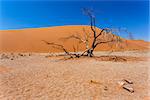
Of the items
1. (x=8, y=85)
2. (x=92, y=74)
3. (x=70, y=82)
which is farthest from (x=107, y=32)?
(x=8, y=85)

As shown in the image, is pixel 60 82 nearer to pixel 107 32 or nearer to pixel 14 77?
pixel 14 77

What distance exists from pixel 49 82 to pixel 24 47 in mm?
36326

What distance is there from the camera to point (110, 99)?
689 centimetres

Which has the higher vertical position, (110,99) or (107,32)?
(107,32)

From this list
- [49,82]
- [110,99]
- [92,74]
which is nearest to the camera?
[110,99]

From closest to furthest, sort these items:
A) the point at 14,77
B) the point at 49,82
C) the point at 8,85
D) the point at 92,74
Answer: the point at 8,85 → the point at 49,82 → the point at 14,77 → the point at 92,74

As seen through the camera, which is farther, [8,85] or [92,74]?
[92,74]

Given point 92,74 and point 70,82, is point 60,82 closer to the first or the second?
point 70,82

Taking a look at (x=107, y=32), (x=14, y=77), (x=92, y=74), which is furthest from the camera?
(x=107, y=32)

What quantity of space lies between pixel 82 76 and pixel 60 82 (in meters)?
1.31

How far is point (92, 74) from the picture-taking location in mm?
9883

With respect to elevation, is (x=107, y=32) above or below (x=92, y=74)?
above

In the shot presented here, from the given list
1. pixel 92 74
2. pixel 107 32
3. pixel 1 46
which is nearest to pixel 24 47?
pixel 1 46

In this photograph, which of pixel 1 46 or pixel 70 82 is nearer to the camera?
pixel 70 82
